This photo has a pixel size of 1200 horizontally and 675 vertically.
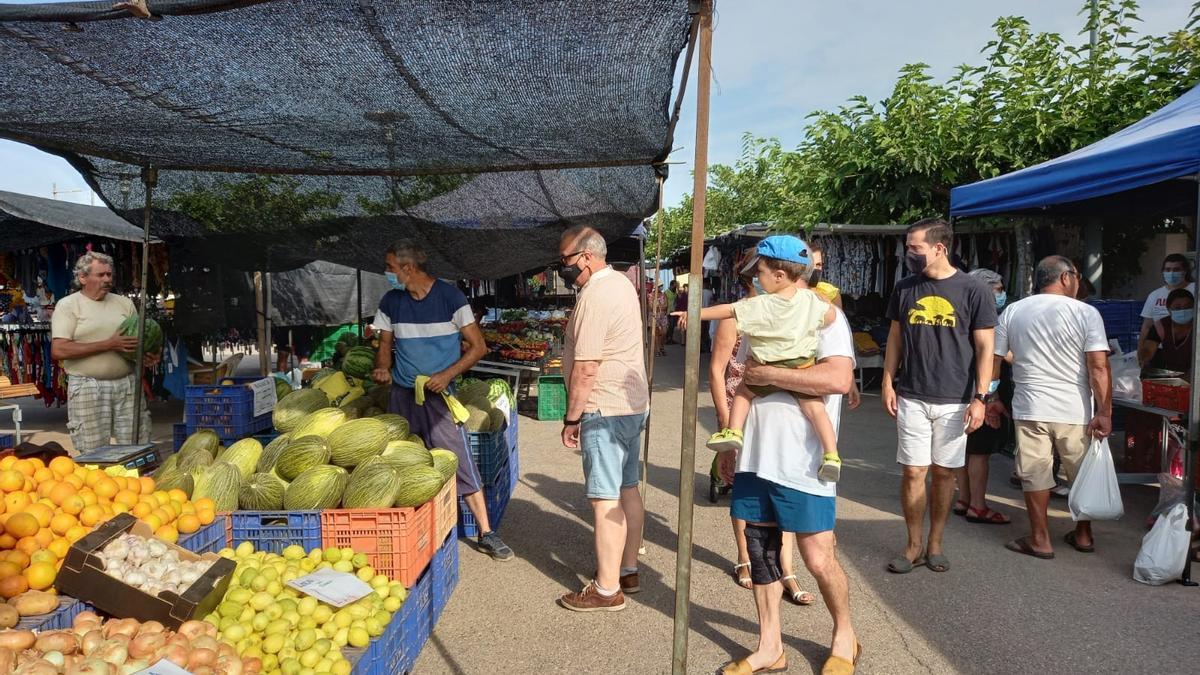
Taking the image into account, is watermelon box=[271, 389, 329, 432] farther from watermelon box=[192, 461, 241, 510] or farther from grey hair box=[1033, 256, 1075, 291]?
grey hair box=[1033, 256, 1075, 291]

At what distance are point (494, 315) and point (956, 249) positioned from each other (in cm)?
782

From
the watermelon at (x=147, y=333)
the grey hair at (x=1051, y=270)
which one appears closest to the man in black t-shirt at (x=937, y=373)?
the grey hair at (x=1051, y=270)

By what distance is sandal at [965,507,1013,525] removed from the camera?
5.17 m

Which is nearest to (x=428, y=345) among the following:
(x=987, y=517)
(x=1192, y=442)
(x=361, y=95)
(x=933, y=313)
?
(x=361, y=95)

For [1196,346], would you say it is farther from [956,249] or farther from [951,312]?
[956,249]

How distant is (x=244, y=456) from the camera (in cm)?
401

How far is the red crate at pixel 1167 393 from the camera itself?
492 cm

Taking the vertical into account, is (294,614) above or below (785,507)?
below

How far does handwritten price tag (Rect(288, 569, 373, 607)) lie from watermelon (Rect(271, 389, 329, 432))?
72.1 inches

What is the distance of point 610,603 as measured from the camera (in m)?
3.82

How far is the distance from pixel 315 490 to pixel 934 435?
11.4 ft

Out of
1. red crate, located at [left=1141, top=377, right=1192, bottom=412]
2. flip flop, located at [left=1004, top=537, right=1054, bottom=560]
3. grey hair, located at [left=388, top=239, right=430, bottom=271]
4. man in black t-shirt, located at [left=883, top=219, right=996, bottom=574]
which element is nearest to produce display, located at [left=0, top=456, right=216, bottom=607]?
grey hair, located at [left=388, top=239, right=430, bottom=271]

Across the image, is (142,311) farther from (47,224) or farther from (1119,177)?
(1119,177)

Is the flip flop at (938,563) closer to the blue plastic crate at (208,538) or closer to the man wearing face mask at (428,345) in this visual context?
the man wearing face mask at (428,345)
